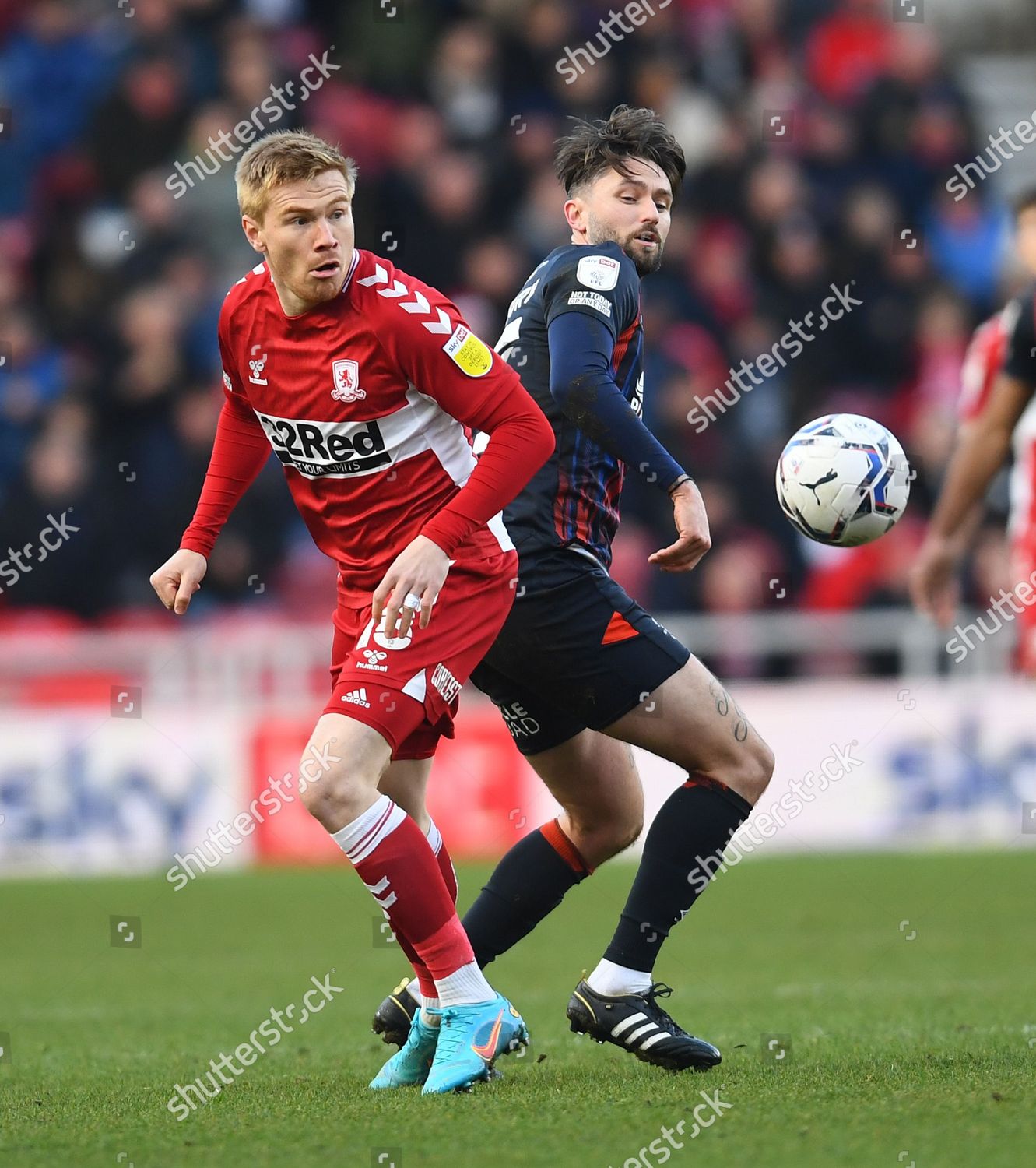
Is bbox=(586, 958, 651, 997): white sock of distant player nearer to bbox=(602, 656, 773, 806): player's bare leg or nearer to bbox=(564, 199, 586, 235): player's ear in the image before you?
bbox=(602, 656, 773, 806): player's bare leg

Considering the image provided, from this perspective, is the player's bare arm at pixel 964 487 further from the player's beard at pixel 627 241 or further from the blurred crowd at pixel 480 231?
the blurred crowd at pixel 480 231

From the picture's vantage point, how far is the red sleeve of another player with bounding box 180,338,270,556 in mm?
4789

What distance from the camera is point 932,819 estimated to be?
11.4 m

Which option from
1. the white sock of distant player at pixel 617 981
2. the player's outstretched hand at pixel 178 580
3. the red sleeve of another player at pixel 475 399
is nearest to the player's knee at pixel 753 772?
the white sock of distant player at pixel 617 981

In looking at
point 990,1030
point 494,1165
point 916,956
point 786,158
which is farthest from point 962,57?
point 494,1165

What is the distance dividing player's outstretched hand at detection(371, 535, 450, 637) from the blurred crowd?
25.5ft

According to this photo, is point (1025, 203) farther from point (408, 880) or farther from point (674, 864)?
point (408, 880)

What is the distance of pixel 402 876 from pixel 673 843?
77 centimetres

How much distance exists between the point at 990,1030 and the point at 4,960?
4.89 meters

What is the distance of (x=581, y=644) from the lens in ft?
15.0

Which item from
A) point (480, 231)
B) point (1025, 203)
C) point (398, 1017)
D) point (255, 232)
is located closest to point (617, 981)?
point (398, 1017)

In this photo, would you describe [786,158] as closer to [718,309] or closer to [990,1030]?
[718,309]

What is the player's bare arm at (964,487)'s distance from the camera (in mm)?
5281

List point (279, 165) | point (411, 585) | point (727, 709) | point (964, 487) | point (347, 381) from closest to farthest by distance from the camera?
point (411, 585), point (279, 165), point (347, 381), point (727, 709), point (964, 487)
